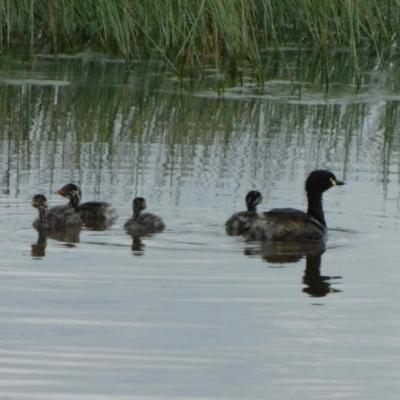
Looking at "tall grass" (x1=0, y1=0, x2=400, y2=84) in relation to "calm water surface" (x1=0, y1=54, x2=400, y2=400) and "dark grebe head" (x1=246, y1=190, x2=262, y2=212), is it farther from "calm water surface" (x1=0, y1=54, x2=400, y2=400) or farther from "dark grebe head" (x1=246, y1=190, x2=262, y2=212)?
"dark grebe head" (x1=246, y1=190, x2=262, y2=212)

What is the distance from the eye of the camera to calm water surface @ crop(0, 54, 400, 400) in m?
6.24

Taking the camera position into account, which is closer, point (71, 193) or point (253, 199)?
point (253, 199)

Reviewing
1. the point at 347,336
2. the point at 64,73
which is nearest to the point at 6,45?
the point at 64,73

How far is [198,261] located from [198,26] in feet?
26.1

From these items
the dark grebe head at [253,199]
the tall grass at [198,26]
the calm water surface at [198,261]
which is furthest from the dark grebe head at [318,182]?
the tall grass at [198,26]

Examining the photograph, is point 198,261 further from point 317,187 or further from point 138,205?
point 317,187

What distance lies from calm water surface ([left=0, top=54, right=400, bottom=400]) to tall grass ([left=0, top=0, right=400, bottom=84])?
2.68 feet

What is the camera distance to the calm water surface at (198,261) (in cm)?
624

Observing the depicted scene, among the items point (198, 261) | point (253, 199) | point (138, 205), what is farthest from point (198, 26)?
point (198, 261)

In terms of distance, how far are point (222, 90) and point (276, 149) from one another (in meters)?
3.85

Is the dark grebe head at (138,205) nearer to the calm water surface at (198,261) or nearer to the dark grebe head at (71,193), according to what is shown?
the calm water surface at (198,261)

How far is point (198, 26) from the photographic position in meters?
16.1

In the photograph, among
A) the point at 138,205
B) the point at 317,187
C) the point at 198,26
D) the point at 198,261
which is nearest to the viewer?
the point at 198,261

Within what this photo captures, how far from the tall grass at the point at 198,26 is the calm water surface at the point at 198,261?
816 millimetres
